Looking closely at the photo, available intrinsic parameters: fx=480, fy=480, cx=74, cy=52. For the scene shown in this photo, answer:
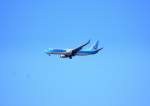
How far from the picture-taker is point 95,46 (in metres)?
193

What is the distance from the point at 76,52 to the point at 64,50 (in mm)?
4423

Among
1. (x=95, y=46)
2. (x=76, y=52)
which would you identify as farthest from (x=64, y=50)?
(x=95, y=46)

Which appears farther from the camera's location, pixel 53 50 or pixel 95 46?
pixel 95 46

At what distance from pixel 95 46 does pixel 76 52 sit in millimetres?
21800

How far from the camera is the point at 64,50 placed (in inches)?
6767

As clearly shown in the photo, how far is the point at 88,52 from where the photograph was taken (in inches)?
7195

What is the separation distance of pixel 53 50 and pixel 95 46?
76.8ft

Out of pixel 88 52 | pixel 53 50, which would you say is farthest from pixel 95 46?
pixel 53 50

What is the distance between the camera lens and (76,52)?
6796 inches

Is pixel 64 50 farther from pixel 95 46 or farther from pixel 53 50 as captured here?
pixel 95 46

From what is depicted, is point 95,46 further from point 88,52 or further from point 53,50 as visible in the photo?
point 53,50

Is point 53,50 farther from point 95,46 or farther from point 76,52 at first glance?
point 95,46

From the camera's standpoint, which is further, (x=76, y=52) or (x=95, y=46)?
(x=95, y=46)

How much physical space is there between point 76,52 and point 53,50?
9.11 metres
